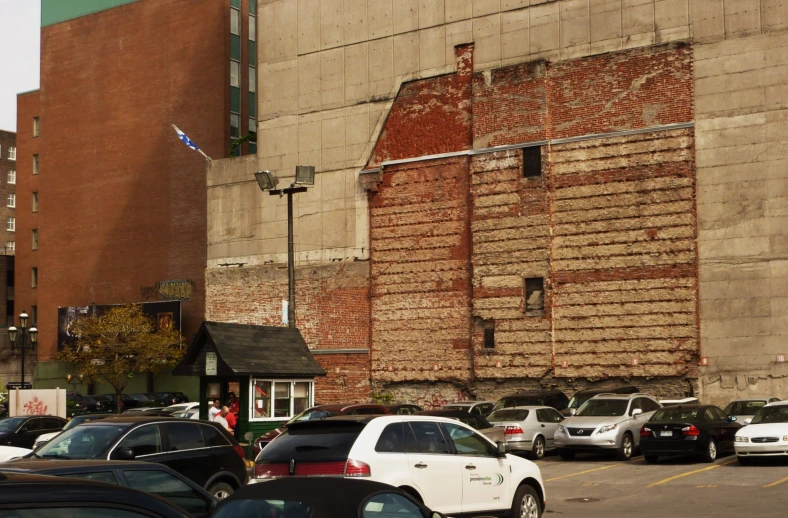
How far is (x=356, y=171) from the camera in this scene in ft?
156

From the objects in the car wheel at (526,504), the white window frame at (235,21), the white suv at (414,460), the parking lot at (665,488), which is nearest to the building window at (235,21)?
the white window frame at (235,21)

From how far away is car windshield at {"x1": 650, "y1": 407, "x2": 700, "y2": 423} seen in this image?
89.9ft

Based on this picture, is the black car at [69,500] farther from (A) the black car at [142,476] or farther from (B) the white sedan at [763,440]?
(B) the white sedan at [763,440]

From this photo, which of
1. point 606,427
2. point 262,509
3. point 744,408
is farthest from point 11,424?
point 262,509

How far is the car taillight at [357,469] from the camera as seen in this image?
13.1m

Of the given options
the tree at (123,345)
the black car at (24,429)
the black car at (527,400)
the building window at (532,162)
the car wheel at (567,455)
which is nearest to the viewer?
the car wheel at (567,455)

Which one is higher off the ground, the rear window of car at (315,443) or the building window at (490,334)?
the building window at (490,334)

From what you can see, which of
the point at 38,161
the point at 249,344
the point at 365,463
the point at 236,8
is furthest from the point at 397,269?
the point at 38,161

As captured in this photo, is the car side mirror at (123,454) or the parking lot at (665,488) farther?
the parking lot at (665,488)

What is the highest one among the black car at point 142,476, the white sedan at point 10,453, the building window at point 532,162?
the building window at point 532,162

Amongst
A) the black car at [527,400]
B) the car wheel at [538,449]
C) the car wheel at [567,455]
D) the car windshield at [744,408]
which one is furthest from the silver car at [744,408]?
the black car at [527,400]

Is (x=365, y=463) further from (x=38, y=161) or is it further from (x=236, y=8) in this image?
(x=38, y=161)

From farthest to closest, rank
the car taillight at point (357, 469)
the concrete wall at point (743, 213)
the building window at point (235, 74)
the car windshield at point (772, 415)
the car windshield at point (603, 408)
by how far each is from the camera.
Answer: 1. the building window at point (235, 74)
2. the concrete wall at point (743, 213)
3. the car windshield at point (603, 408)
4. the car windshield at point (772, 415)
5. the car taillight at point (357, 469)

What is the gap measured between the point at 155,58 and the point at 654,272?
130 feet
